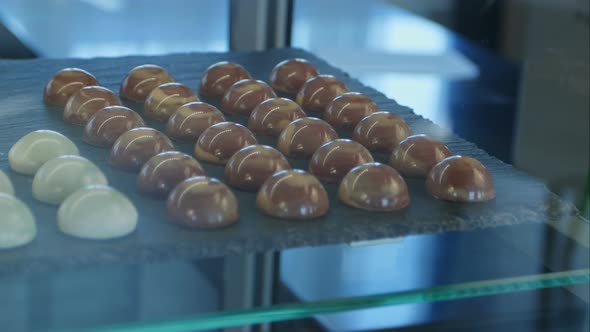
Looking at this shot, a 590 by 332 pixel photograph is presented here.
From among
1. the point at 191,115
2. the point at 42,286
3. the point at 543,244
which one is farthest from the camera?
the point at 191,115

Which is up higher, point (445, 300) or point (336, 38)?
point (445, 300)

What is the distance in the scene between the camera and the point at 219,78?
1.12 meters

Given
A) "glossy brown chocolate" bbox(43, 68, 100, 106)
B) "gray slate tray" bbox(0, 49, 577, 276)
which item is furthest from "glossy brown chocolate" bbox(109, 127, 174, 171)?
"glossy brown chocolate" bbox(43, 68, 100, 106)

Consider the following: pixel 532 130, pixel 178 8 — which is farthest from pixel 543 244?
pixel 178 8

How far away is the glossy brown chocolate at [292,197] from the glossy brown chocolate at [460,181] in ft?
0.36

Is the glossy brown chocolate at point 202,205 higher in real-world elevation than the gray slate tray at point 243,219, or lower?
higher

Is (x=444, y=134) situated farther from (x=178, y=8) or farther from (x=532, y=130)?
(x=178, y=8)

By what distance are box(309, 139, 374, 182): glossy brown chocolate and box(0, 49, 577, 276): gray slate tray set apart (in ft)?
0.04

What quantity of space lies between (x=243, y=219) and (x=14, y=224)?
17 cm

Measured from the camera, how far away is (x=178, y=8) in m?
2.30

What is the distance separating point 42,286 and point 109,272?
0.16ft

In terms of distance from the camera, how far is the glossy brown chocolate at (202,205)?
2.40 ft

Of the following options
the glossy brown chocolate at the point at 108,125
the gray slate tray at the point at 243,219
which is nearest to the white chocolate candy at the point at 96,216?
the gray slate tray at the point at 243,219

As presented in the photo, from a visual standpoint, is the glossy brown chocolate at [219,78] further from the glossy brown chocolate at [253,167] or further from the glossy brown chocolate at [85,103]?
the glossy brown chocolate at [253,167]
